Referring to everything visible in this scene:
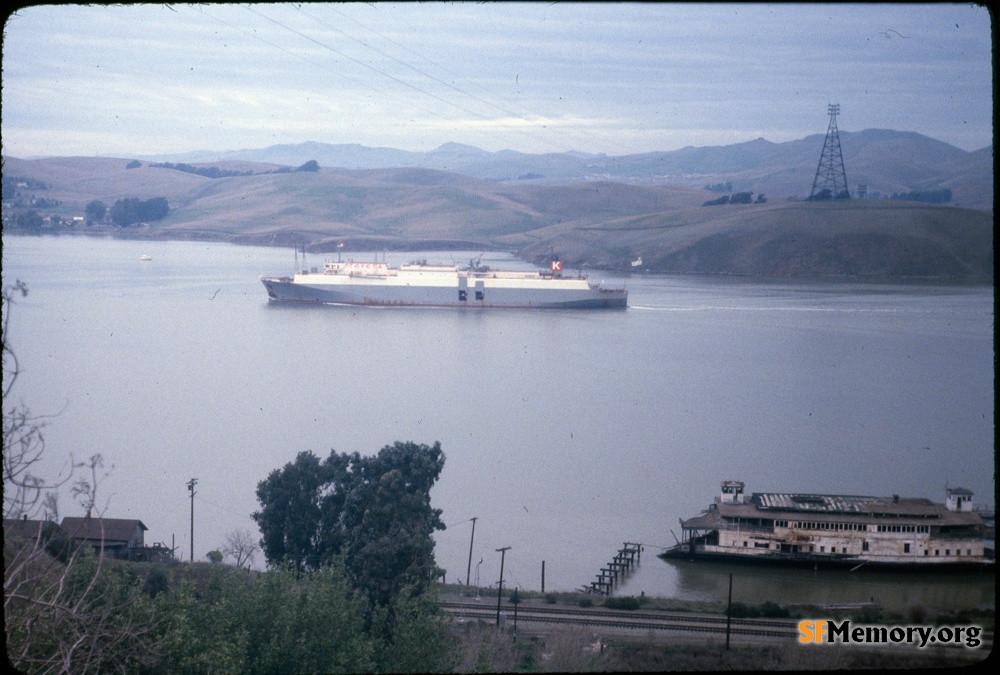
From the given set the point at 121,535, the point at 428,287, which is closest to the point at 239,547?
the point at 121,535

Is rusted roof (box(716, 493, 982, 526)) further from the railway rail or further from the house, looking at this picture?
the house

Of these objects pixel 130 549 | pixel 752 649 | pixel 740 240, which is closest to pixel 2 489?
pixel 752 649

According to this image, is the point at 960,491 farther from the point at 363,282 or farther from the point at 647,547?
the point at 363,282

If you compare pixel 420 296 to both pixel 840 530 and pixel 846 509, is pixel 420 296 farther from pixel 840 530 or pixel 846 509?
pixel 840 530

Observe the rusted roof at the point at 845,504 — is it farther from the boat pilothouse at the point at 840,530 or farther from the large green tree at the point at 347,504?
the large green tree at the point at 347,504

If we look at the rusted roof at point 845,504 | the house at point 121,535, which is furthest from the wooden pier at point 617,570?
the house at point 121,535
